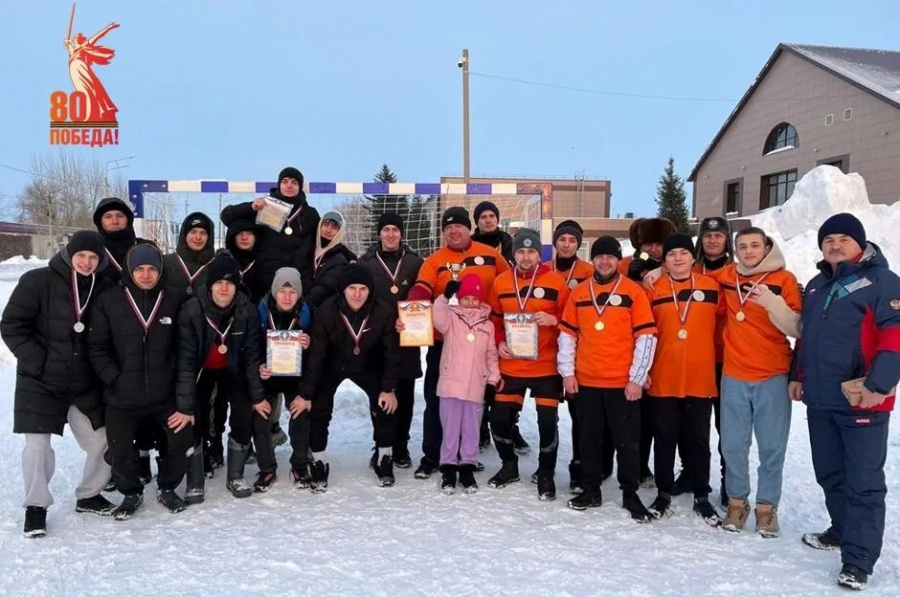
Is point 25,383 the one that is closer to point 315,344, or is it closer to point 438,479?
point 315,344

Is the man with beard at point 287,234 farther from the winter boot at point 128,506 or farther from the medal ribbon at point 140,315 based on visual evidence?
the winter boot at point 128,506

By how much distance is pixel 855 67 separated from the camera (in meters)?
28.6

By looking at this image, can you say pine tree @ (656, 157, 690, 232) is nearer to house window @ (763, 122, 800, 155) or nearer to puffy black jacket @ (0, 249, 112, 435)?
house window @ (763, 122, 800, 155)

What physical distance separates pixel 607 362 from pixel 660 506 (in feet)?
3.73

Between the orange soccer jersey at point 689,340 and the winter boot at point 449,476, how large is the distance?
67.3 inches

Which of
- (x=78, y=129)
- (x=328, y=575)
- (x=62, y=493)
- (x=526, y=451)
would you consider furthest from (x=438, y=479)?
(x=78, y=129)

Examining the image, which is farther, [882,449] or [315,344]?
[315,344]

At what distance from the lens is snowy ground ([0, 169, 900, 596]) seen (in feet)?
11.3

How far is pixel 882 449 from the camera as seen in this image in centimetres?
357

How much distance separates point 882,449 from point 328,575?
3268 millimetres

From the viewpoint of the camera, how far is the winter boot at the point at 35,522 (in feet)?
13.2

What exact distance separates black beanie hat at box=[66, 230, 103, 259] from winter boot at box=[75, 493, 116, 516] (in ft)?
5.77

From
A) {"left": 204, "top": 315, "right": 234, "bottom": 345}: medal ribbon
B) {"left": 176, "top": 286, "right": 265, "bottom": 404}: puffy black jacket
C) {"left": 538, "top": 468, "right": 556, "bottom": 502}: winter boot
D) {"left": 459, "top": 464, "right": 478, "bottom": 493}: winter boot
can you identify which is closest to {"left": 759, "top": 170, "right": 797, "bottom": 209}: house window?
{"left": 538, "top": 468, "right": 556, "bottom": 502}: winter boot

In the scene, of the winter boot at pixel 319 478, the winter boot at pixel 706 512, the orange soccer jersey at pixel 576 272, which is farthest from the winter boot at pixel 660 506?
the winter boot at pixel 319 478
